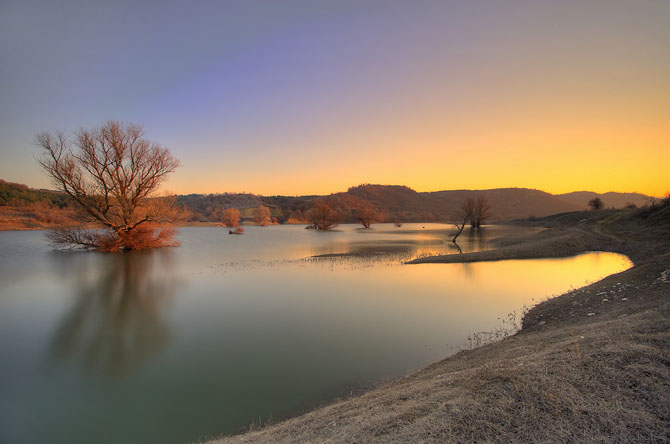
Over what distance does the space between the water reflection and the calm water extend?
48 mm

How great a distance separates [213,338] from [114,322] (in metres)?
3.46

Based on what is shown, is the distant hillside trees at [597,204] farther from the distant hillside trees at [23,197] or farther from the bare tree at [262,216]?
the distant hillside trees at [23,197]

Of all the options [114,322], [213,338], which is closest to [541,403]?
[213,338]

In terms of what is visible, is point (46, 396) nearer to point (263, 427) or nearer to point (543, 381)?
point (263, 427)

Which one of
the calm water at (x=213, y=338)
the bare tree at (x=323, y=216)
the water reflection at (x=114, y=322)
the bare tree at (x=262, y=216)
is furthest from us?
the bare tree at (x=262, y=216)

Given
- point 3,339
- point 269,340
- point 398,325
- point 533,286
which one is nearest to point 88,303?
point 3,339

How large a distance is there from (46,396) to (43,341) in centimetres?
317

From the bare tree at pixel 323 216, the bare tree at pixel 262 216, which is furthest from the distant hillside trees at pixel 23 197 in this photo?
the bare tree at pixel 323 216

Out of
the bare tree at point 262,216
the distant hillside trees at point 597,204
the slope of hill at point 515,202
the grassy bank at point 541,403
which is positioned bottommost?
the grassy bank at point 541,403

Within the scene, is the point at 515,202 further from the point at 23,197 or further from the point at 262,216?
the point at 23,197

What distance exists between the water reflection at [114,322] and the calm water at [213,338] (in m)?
0.05

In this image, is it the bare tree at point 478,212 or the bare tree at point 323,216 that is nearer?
the bare tree at point 478,212

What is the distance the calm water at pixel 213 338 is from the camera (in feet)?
15.9

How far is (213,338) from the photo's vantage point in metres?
7.73
